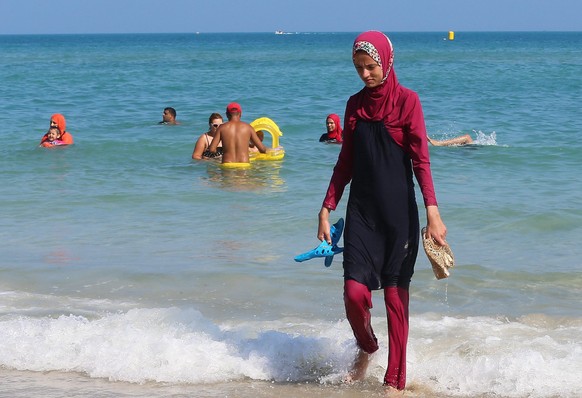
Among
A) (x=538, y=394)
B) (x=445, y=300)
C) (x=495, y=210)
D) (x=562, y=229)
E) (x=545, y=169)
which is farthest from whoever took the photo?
(x=545, y=169)

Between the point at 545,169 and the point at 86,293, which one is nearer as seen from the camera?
the point at 86,293

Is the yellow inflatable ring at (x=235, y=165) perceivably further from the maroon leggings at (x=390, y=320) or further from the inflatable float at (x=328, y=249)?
the maroon leggings at (x=390, y=320)

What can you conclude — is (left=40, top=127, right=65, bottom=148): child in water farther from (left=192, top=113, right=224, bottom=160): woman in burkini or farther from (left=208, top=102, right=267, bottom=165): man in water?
(left=208, top=102, right=267, bottom=165): man in water

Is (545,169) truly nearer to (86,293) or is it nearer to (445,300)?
(445,300)

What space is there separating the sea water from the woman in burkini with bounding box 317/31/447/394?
62 cm

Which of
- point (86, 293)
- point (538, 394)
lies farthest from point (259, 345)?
point (86, 293)

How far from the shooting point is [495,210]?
9.49 metres

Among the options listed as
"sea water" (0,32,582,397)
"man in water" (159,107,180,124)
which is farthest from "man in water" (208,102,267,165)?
"man in water" (159,107,180,124)

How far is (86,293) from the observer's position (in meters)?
6.68

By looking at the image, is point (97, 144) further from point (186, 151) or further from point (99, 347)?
point (99, 347)

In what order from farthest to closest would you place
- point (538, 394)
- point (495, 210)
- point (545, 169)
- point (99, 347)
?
point (545, 169)
point (495, 210)
point (99, 347)
point (538, 394)

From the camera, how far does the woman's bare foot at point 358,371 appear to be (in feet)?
15.5

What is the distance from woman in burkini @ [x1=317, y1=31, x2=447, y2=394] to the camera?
418 cm

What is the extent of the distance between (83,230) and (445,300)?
153 inches
